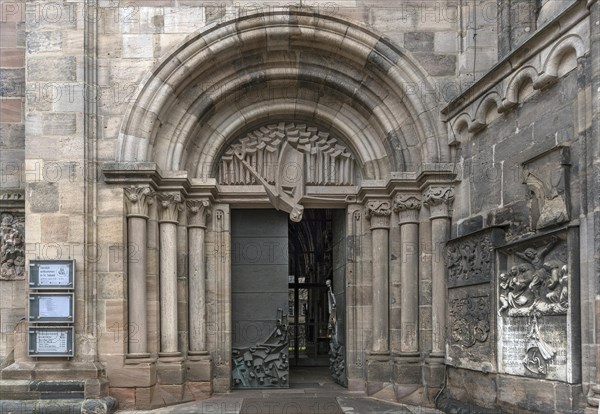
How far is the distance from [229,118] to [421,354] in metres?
3.95

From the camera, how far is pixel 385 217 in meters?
7.94

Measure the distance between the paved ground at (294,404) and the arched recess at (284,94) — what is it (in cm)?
289

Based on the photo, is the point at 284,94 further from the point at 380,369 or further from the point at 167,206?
the point at 380,369

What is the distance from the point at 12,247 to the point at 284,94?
399 centimetres

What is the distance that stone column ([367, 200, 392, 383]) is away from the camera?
25.3ft

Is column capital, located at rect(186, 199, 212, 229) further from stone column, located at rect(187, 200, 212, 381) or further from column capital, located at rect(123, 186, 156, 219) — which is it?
column capital, located at rect(123, 186, 156, 219)

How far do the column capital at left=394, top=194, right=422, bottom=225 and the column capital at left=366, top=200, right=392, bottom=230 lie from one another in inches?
9.4

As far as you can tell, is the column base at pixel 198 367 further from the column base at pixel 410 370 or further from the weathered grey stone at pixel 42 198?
the weathered grey stone at pixel 42 198

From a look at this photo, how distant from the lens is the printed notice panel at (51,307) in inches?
268

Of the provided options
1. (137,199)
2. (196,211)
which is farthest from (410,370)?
(137,199)

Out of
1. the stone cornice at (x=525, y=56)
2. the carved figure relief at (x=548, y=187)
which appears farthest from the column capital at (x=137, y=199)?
the carved figure relief at (x=548, y=187)

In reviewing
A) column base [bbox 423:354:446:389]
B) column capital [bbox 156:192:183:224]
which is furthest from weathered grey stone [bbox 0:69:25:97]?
column base [bbox 423:354:446:389]

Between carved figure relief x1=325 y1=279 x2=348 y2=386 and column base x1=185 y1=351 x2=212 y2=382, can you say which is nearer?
column base x1=185 y1=351 x2=212 y2=382

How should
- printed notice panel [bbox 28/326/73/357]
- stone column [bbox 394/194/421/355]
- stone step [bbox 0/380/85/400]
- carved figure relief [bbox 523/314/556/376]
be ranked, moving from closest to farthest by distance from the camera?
Answer: 1. carved figure relief [bbox 523/314/556/376]
2. stone step [bbox 0/380/85/400]
3. printed notice panel [bbox 28/326/73/357]
4. stone column [bbox 394/194/421/355]
